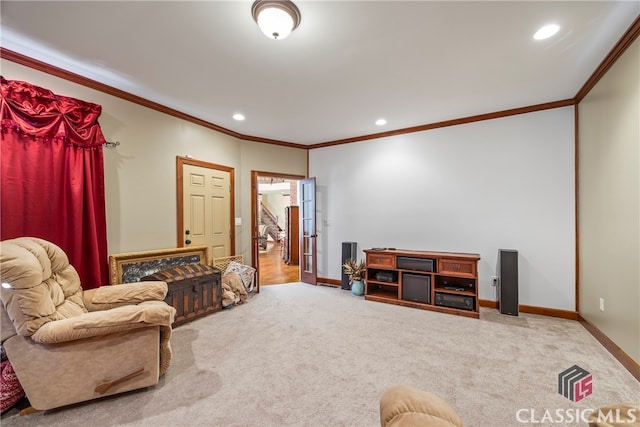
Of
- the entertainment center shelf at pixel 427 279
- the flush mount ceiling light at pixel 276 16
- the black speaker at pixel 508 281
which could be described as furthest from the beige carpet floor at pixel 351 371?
the flush mount ceiling light at pixel 276 16

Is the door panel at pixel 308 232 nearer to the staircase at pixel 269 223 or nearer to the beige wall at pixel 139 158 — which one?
the beige wall at pixel 139 158

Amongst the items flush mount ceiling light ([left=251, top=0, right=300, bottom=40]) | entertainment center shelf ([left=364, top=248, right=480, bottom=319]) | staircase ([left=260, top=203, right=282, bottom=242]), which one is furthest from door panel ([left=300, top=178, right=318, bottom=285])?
staircase ([left=260, top=203, right=282, bottom=242])

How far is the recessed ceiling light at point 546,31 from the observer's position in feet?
6.78

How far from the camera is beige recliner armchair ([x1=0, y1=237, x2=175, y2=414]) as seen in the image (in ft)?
5.43

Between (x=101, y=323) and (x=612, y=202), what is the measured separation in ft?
14.0

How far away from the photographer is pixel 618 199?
2398 millimetres

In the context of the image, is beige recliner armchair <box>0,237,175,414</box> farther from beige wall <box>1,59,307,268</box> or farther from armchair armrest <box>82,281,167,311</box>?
beige wall <box>1,59,307,268</box>

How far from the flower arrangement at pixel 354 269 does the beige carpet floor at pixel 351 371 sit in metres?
1.10

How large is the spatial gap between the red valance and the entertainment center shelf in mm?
3764

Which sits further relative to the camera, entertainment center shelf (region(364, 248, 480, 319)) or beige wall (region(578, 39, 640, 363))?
entertainment center shelf (region(364, 248, 480, 319))

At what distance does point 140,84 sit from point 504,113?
4.52m

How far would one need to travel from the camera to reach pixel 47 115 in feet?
8.09

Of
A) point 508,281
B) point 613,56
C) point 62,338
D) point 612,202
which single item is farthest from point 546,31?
point 62,338

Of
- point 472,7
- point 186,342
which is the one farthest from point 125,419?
point 472,7
